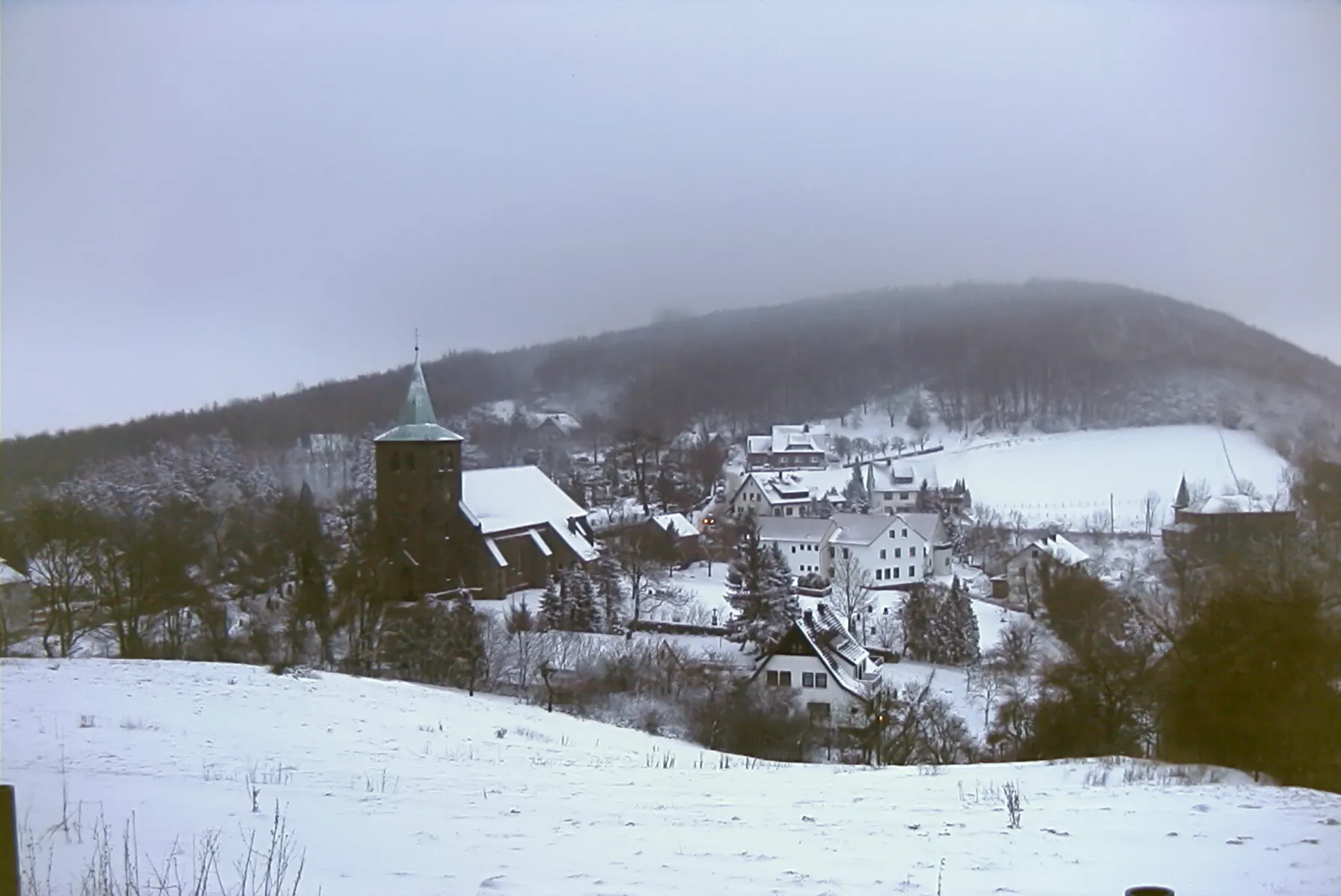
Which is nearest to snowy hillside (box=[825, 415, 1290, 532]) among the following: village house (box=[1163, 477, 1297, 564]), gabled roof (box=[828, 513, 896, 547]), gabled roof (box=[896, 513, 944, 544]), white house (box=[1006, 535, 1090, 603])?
village house (box=[1163, 477, 1297, 564])

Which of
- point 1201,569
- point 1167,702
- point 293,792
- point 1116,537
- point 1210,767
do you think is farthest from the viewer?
point 1116,537

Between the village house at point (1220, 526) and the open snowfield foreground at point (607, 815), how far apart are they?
4.10 metres

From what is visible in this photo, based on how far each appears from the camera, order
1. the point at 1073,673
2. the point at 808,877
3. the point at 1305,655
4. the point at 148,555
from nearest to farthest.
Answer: the point at 808,877
the point at 1305,655
the point at 1073,673
the point at 148,555

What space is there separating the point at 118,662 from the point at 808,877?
402 cm

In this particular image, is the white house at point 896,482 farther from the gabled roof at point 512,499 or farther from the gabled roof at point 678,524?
the gabled roof at point 512,499

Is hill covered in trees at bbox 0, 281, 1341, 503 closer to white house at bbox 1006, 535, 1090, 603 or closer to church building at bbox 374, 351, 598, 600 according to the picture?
church building at bbox 374, 351, 598, 600

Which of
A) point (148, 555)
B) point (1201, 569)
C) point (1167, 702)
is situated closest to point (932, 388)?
point (1201, 569)

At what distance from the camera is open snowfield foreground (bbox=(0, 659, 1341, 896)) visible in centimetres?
209

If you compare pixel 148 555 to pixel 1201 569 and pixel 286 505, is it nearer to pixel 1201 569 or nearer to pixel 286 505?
pixel 286 505

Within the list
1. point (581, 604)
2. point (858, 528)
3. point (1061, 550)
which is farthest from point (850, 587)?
point (581, 604)

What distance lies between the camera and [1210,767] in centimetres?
307

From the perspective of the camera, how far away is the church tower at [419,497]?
7629 millimetres

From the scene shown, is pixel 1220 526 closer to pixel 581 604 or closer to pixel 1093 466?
pixel 1093 466

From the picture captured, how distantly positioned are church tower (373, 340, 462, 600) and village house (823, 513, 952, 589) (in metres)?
4.96
